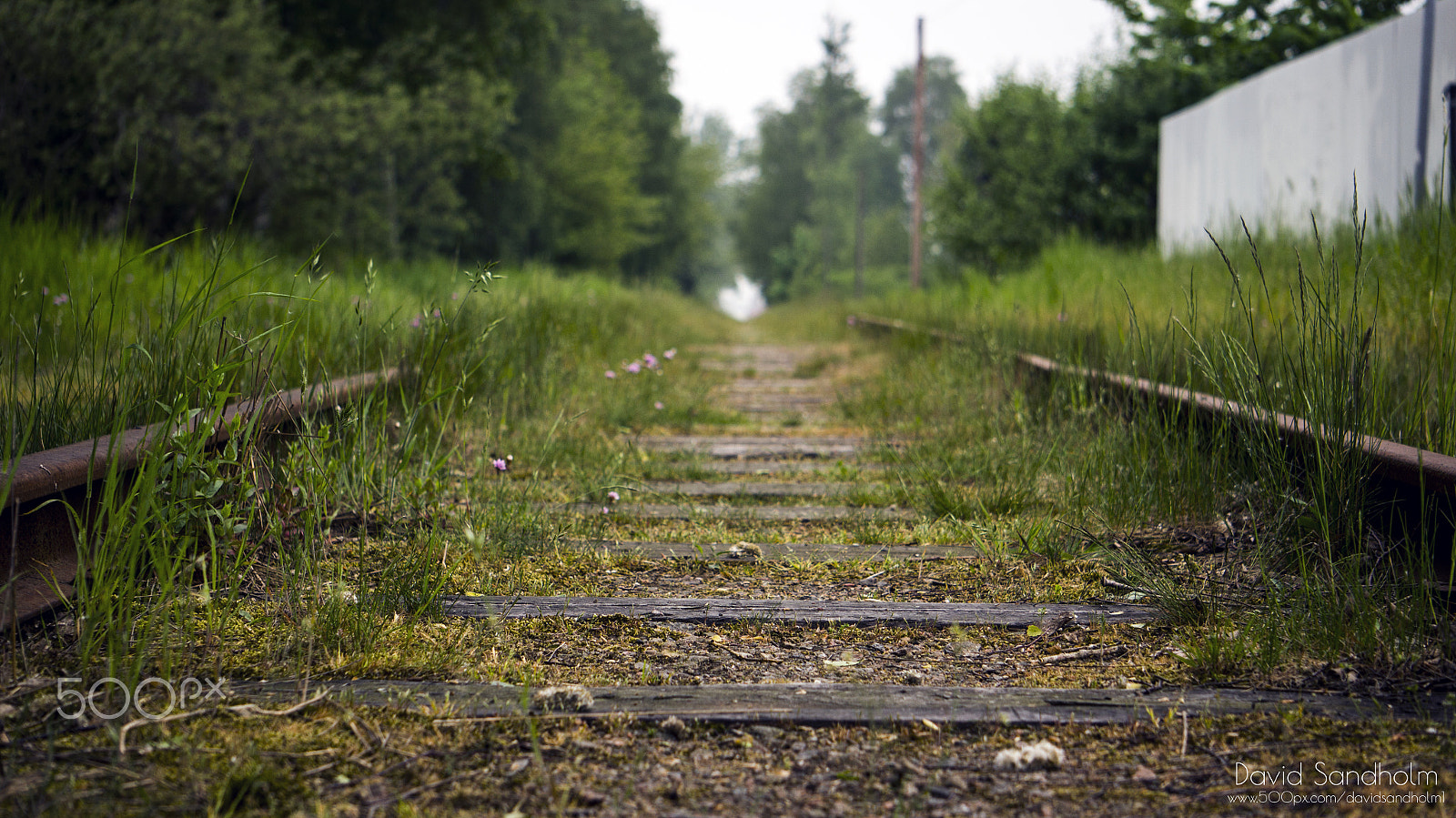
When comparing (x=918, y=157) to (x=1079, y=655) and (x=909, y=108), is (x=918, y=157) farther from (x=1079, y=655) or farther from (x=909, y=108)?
(x=909, y=108)

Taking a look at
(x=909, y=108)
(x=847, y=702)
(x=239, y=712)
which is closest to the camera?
(x=239, y=712)

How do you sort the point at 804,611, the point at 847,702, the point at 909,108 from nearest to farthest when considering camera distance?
1. the point at 847,702
2. the point at 804,611
3. the point at 909,108

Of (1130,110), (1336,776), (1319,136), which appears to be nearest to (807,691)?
(1336,776)

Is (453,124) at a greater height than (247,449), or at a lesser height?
greater

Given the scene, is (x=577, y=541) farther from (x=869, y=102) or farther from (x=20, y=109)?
(x=869, y=102)

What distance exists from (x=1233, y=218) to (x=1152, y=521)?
24.6 feet

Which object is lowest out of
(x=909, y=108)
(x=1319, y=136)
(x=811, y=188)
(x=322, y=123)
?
(x=1319, y=136)

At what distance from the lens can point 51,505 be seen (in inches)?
75.3

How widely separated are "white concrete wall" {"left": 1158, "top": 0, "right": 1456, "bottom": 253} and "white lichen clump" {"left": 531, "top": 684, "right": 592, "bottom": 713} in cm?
612

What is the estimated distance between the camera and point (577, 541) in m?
2.82

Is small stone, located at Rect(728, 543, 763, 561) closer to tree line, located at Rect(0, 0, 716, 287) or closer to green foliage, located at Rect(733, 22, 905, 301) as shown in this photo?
tree line, located at Rect(0, 0, 716, 287)

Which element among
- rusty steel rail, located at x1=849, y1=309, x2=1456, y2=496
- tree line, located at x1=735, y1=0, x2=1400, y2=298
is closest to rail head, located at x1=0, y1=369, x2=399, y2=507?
rusty steel rail, located at x1=849, y1=309, x2=1456, y2=496

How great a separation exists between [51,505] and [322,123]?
11738 millimetres

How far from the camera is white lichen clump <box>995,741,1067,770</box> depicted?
1.47 meters
